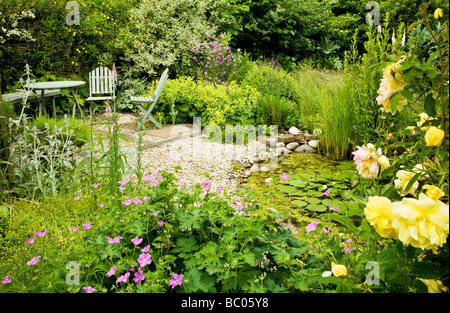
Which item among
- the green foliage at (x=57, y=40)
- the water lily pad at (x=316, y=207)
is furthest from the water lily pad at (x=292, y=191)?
the green foliage at (x=57, y=40)

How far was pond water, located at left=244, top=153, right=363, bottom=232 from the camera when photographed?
3.06 m

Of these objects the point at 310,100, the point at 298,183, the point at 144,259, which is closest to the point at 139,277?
the point at 144,259

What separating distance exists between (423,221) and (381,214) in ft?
0.44

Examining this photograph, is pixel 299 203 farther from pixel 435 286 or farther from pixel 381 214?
pixel 381 214

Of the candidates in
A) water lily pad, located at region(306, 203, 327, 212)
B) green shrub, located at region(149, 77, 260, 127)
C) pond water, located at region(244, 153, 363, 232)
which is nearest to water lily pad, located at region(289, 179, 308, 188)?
pond water, located at region(244, 153, 363, 232)

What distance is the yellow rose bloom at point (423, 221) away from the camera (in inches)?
33.6

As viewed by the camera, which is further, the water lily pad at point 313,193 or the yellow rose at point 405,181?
the water lily pad at point 313,193

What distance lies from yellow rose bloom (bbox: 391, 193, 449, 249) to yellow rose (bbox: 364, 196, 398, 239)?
68mm

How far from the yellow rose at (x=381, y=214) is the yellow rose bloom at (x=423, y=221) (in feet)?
0.22

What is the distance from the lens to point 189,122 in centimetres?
637

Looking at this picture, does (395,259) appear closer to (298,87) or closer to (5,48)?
(298,87)

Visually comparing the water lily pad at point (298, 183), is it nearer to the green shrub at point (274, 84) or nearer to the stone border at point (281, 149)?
the stone border at point (281, 149)

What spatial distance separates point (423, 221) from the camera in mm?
863
